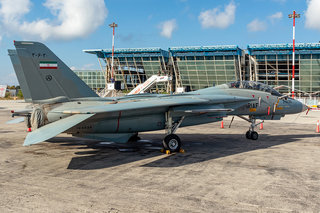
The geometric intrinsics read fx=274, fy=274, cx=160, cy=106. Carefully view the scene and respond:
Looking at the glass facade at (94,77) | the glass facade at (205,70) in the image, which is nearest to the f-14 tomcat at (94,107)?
the glass facade at (205,70)

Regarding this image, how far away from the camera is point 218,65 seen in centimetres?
7288

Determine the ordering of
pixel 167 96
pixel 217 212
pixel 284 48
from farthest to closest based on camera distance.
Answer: pixel 284 48
pixel 167 96
pixel 217 212

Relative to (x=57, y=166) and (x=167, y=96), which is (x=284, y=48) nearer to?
(x=167, y=96)

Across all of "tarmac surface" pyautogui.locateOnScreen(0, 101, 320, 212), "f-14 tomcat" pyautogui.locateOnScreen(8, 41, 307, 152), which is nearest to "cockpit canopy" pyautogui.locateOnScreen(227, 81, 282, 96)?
"f-14 tomcat" pyautogui.locateOnScreen(8, 41, 307, 152)

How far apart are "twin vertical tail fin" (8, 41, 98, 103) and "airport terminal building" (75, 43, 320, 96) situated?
60.3 meters

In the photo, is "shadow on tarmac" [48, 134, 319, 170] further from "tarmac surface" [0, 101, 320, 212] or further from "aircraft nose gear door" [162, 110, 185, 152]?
"aircraft nose gear door" [162, 110, 185, 152]

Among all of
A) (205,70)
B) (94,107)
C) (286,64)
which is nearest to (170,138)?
(94,107)

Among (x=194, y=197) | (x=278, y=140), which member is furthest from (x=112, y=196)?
(x=278, y=140)

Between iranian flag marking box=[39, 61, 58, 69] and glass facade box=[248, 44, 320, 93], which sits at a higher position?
glass facade box=[248, 44, 320, 93]

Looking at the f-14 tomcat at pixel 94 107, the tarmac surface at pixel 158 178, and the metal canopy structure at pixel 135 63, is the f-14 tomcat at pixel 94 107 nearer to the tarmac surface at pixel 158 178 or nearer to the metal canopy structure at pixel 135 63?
the tarmac surface at pixel 158 178

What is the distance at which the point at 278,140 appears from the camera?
1395cm

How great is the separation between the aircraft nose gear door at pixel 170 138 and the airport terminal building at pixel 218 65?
5961cm

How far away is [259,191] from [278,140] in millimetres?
8415

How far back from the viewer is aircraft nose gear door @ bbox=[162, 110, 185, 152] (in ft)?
34.4
